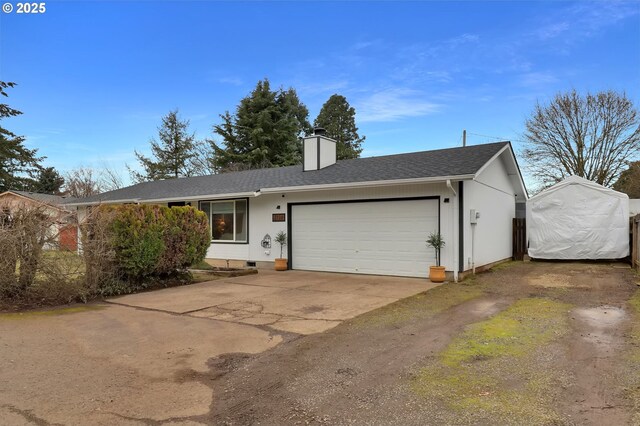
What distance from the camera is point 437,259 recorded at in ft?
32.0

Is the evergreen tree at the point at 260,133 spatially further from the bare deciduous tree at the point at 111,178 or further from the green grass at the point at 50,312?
the green grass at the point at 50,312

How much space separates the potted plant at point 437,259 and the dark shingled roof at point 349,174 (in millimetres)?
1476

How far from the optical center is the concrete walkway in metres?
6.12

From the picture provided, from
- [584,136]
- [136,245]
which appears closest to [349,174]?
[136,245]

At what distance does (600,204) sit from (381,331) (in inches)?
453

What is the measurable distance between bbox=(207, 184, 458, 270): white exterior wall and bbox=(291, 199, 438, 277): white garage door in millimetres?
213

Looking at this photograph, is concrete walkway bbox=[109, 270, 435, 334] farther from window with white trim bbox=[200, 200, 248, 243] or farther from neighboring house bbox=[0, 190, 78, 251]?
window with white trim bbox=[200, 200, 248, 243]

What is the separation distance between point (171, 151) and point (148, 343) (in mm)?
29137

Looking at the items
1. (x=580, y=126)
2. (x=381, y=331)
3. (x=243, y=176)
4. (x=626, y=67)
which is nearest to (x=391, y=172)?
(x=381, y=331)

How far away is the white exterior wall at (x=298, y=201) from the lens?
9.71m

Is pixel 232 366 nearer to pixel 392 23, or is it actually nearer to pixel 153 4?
pixel 153 4

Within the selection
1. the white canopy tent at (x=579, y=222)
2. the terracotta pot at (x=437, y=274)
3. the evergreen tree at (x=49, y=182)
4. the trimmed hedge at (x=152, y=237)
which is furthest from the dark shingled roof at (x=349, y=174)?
the evergreen tree at (x=49, y=182)

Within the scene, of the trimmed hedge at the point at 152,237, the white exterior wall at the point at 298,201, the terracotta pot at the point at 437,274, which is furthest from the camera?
the white exterior wall at the point at 298,201

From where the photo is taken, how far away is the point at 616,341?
4617 mm
